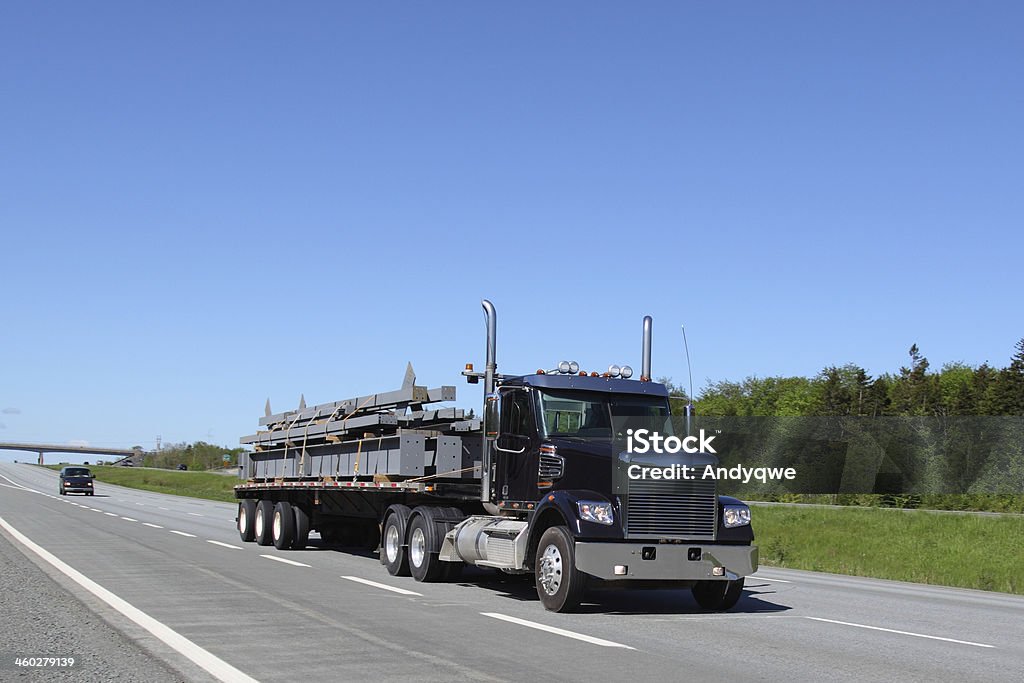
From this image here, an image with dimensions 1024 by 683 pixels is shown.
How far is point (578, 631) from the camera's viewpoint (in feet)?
33.7

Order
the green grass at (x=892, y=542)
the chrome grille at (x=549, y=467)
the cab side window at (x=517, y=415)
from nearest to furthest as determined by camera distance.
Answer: the chrome grille at (x=549, y=467), the cab side window at (x=517, y=415), the green grass at (x=892, y=542)

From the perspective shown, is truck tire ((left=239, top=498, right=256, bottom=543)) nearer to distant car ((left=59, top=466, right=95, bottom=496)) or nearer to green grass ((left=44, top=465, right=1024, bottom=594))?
green grass ((left=44, top=465, right=1024, bottom=594))

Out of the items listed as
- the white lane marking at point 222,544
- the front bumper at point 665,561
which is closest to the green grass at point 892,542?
the white lane marking at point 222,544

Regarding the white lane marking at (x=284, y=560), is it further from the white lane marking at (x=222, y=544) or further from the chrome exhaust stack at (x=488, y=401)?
the chrome exhaust stack at (x=488, y=401)

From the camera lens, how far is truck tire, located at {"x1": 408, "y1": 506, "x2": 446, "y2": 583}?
1502cm

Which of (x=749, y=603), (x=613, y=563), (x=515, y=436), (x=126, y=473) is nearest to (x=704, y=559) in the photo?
(x=613, y=563)

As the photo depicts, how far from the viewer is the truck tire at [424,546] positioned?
15016mm

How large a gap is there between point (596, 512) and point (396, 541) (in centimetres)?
534

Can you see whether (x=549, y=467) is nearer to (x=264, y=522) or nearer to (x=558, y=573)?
(x=558, y=573)

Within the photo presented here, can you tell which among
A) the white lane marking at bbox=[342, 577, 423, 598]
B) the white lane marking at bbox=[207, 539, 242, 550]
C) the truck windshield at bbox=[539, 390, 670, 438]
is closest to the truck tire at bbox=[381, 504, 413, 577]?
the white lane marking at bbox=[342, 577, 423, 598]

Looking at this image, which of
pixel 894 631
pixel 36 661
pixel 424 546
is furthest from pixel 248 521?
pixel 894 631

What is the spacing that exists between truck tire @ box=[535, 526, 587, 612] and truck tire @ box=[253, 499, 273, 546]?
11.8m

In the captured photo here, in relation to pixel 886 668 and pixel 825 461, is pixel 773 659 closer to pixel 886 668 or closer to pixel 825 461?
pixel 886 668

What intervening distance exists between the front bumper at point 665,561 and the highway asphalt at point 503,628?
1.57 ft
